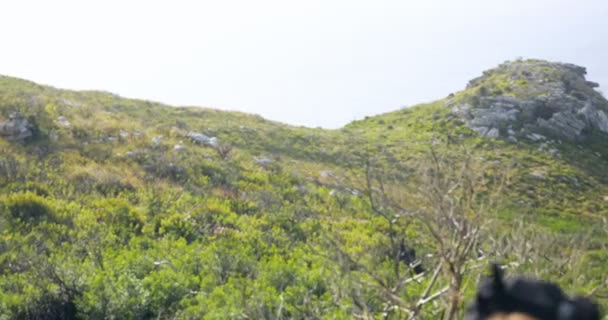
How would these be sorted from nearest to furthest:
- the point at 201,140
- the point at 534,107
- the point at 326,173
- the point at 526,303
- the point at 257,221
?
the point at 526,303 < the point at 257,221 < the point at 201,140 < the point at 326,173 < the point at 534,107

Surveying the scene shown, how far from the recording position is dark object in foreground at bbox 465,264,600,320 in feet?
4.44

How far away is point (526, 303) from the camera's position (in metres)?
1.39

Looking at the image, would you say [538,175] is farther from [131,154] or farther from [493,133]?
[131,154]

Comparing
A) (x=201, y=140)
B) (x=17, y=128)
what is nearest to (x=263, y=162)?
(x=201, y=140)

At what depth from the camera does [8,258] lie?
22.5 ft

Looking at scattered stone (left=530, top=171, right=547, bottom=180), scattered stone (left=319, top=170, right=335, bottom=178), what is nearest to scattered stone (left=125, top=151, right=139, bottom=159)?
scattered stone (left=319, top=170, right=335, bottom=178)

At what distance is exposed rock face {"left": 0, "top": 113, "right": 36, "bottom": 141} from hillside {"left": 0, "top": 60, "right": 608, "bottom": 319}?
0.04 metres

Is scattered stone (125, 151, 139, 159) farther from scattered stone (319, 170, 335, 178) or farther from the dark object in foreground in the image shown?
the dark object in foreground

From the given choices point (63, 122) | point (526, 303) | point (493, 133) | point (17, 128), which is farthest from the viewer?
point (493, 133)

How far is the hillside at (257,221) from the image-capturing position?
453 cm

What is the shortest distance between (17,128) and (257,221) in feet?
24.3

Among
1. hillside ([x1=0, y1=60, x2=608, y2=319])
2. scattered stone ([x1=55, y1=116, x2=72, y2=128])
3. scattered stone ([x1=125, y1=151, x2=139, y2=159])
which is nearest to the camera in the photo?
hillside ([x1=0, y1=60, x2=608, y2=319])

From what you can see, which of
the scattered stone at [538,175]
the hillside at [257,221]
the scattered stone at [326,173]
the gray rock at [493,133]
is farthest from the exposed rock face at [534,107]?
the scattered stone at [326,173]

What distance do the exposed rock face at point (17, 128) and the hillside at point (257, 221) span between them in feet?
0.12
